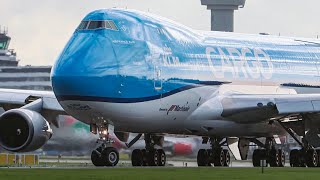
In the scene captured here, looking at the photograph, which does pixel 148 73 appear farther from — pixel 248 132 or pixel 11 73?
pixel 11 73

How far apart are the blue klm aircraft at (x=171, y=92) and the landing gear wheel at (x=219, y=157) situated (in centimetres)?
5

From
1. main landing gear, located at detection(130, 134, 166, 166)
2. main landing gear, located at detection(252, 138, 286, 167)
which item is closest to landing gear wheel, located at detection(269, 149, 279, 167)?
main landing gear, located at detection(252, 138, 286, 167)

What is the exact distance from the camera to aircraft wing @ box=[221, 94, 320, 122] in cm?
5500

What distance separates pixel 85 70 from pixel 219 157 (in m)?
11.4

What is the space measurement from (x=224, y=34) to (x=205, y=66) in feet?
13.7

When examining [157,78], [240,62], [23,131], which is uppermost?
[240,62]

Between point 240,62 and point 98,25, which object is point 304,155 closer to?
point 240,62

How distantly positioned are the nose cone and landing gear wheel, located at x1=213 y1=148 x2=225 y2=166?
9.90 metres

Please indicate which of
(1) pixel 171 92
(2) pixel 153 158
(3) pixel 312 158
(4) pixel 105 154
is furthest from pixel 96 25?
(3) pixel 312 158

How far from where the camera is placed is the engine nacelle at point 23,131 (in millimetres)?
52531

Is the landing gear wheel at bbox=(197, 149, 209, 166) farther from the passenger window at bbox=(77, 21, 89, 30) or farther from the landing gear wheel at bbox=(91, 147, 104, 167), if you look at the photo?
the passenger window at bbox=(77, 21, 89, 30)

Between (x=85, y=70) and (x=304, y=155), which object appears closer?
(x=85, y=70)

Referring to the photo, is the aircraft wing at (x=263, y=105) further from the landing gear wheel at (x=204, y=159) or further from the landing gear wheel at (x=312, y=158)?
the landing gear wheel at (x=204, y=159)

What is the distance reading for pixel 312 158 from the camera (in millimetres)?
57250
